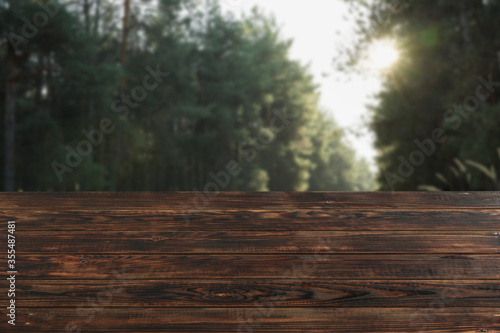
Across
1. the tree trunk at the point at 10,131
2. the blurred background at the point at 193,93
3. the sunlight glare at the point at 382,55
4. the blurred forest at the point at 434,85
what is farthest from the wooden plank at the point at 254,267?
the tree trunk at the point at 10,131

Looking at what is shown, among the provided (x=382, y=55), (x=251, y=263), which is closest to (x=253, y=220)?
(x=251, y=263)

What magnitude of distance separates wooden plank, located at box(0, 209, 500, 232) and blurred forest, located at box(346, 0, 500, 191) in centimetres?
1010

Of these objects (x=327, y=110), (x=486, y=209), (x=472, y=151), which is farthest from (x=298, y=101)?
(x=486, y=209)

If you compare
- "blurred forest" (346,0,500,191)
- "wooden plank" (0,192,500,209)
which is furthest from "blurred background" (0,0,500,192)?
"wooden plank" (0,192,500,209)

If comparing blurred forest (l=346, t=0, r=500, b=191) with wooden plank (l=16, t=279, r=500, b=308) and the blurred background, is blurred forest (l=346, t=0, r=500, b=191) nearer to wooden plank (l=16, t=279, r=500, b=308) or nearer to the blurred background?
the blurred background

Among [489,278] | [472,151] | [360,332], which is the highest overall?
[472,151]

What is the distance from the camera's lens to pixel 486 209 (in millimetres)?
2330

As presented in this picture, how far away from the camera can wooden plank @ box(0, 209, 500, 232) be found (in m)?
2.19

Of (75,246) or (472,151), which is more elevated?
(472,151)

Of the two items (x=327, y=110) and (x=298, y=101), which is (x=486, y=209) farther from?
(x=327, y=110)

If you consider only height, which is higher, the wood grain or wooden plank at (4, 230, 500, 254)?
wooden plank at (4, 230, 500, 254)

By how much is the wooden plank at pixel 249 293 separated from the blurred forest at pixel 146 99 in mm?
12182

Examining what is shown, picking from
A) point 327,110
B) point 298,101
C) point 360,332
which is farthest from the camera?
point 327,110

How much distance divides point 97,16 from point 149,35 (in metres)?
2.44
